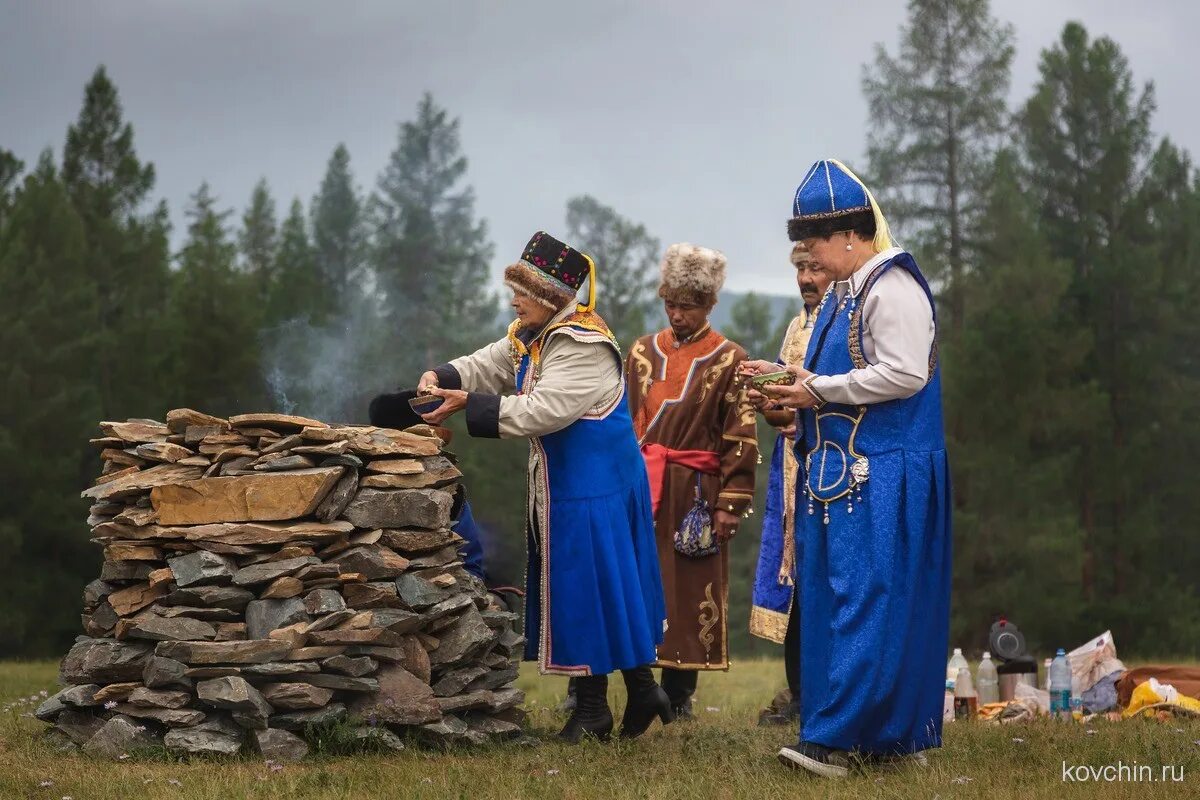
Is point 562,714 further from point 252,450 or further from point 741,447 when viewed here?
point 252,450

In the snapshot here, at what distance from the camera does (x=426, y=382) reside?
20.5ft

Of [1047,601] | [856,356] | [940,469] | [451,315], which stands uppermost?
[451,315]

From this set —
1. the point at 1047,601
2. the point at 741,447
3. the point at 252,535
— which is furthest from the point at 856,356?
the point at 1047,601

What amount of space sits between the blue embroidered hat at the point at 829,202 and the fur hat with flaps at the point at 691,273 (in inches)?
71.9

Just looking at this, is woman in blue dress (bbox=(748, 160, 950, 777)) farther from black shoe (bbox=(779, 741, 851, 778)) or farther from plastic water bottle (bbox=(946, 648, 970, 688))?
plastic water bottle (bbox=(946, 648, 970, 688))

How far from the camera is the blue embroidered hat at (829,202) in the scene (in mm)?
5305

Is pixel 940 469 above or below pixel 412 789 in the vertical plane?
above

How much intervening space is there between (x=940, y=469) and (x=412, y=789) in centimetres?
220

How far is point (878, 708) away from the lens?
5.08 meters

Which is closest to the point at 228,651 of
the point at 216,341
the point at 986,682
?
the point at 986,682

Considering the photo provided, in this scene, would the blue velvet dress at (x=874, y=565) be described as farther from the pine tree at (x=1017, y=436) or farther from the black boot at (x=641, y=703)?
the pine tree at (x=1017, y=436)

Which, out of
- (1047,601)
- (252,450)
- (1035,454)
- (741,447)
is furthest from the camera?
(1035,454)

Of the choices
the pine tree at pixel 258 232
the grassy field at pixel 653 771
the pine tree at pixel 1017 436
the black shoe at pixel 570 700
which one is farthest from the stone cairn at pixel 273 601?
the pine tree at pixel 258 232

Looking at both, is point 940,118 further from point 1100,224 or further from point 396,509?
point 396,509
